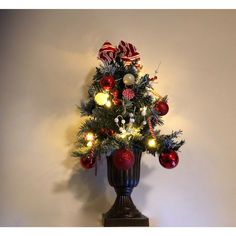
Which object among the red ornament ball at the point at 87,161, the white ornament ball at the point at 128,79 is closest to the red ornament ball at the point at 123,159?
the red ornament ball at the point at 87,161

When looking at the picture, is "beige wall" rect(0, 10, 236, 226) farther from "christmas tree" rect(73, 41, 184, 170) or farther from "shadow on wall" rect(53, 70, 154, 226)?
"christmas tree" rect(73, 41, 184, 170)

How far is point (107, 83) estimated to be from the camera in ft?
3.12

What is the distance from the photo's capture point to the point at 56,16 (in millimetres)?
1264

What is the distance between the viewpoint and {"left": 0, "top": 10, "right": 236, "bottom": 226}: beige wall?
44.4 inches

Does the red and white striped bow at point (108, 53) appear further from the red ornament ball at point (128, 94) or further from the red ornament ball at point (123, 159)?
the red ornament ball at point (123, 159)

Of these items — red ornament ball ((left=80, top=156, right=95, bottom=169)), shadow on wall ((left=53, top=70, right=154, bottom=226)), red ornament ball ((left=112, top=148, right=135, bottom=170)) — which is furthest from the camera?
shadow on wall ((left=53, top=70, right=154, bottom=226))

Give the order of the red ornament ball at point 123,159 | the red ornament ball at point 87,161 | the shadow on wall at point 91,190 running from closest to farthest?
the red ornament ball at point 123,159 → the red ornament ball at point 87,161 → the shadow on wall at point 91,190

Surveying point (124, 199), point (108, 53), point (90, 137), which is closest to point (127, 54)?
point (108, 53)

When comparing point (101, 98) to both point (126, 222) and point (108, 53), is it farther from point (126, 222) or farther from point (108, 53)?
point (126, 222)

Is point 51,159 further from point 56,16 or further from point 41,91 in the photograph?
point 56,16

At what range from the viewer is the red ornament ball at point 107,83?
3.12 ft

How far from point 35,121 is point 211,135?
69 centimetres

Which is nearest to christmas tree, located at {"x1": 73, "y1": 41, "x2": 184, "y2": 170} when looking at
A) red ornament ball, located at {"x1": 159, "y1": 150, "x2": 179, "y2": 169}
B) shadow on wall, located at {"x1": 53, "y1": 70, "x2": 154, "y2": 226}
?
red ornament ball, located at {"x1": 159, "y1": 150, "x2": 179, "y2": 169}

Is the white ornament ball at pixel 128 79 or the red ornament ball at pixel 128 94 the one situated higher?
the white ornament ball at pixel 128 79
